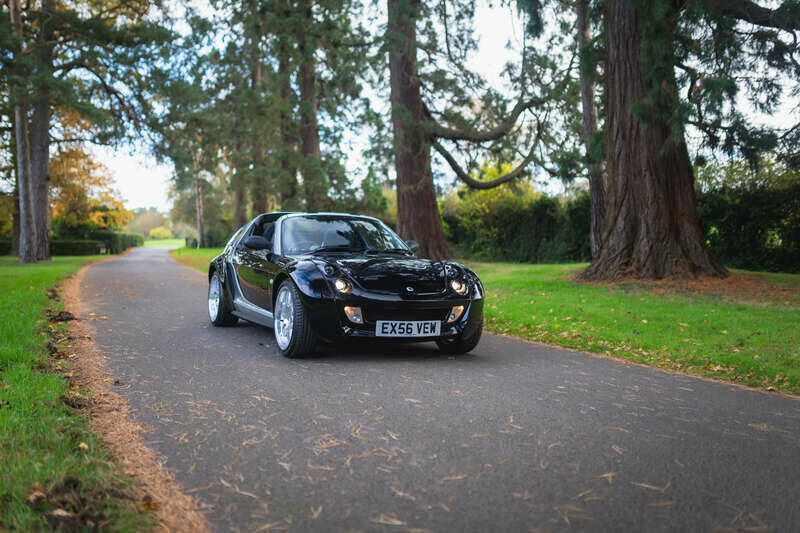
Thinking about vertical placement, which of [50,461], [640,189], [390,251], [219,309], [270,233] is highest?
[640,189]

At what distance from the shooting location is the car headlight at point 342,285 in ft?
19.5

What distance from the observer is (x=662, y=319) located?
9039mm

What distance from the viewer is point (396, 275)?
243 inches

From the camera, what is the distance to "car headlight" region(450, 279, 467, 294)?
6.32m

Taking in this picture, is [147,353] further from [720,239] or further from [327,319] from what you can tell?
[720,239]

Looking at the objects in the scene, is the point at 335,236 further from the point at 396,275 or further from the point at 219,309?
the point at 219,309

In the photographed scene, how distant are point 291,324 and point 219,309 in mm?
2573

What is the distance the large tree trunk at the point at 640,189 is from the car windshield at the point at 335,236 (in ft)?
23.2

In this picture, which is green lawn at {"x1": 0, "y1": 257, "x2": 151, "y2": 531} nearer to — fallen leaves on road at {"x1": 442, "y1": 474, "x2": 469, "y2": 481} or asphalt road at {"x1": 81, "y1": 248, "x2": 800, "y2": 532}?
asphalt road at {"x1": 81, "y1": 248, "x2": 800, "y2": 532}

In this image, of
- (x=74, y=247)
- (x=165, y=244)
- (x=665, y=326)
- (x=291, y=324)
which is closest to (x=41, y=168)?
(x=74, y=247)

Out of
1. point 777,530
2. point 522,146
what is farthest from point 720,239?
point 777,530

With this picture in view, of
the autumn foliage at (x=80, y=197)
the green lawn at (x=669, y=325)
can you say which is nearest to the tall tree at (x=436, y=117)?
the green lawn at (x=669, y=325)

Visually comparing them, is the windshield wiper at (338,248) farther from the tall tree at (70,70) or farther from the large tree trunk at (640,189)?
the tall tree at (70,70)

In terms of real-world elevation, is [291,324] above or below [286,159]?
below
